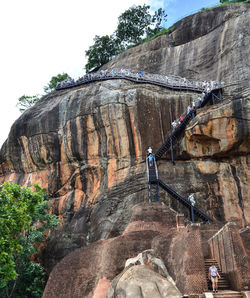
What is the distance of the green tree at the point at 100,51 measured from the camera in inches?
1746

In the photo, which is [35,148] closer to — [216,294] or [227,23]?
[227,23]

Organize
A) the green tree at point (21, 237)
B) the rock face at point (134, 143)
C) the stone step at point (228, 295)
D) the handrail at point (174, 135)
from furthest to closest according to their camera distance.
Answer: the handrail at point (174, 135)
the rock face at point (134, 143)
the green tree at point (21, 237)
the stone step at point (228, 295)

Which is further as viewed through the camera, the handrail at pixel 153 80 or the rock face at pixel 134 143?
the handrail at pixel 153 80

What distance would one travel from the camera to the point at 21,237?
918 inches

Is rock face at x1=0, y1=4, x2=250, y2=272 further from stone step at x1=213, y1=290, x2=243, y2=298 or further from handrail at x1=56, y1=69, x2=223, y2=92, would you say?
stone step at x1=213, y1=290, x2=243, y2=298

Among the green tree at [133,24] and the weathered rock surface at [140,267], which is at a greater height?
the green tree at [133,24]

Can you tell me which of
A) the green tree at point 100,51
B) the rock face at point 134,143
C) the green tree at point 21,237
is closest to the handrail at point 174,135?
the rock face at point 134,143

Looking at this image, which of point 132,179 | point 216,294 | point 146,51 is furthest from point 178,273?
point 146,51

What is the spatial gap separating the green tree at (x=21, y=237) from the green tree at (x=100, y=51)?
21.9 m

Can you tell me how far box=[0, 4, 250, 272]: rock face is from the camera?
22.8 metres

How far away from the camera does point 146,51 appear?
1435 inches

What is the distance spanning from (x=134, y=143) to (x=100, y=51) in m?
22.8

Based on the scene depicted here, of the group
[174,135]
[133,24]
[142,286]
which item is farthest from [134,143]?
[133,24]

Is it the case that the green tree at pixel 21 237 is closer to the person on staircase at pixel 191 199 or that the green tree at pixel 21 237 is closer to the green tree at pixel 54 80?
the person on staircase at pixel 191 199
